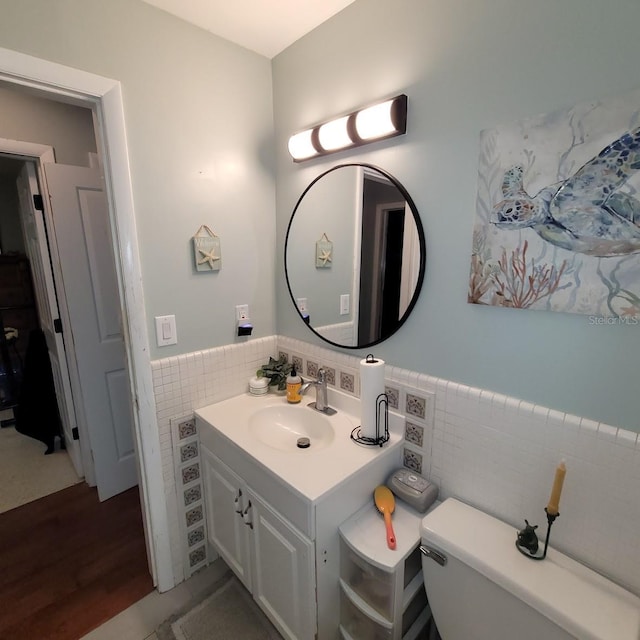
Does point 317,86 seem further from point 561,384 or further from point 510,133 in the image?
point 561,384

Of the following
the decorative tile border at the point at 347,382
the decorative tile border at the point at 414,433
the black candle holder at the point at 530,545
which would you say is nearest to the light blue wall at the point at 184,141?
the decorative tile border at the point at 347,382

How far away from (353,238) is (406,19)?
723mm

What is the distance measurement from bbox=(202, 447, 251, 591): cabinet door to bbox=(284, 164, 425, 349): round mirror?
726 millimetres

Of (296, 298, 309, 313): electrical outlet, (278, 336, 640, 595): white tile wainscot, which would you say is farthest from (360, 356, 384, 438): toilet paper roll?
(296, 298, 309, 313): electrical outlet

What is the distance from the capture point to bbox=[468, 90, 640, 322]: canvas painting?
77 centimetres

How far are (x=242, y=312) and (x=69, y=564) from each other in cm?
155

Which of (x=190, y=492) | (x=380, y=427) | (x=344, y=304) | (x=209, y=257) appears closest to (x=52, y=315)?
(x=209, y=257)

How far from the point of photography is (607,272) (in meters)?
0.81

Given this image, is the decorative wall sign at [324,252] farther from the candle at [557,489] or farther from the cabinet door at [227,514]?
the candle at [557,489]

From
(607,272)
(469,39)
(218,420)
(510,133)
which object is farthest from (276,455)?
(469,39)

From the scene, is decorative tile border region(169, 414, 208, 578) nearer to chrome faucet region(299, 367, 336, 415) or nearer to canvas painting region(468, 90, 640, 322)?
chrome faucet region(299, 367, 336, 415)

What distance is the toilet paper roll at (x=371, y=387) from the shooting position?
119 centimetres

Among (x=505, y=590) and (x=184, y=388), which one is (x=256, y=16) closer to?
(x=184, y=388)

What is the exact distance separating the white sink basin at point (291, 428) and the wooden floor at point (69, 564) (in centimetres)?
93
